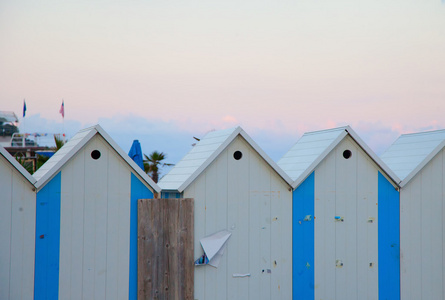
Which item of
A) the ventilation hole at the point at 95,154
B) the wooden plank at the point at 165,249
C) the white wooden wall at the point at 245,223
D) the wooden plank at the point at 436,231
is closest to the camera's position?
the ventilation hole at the point at 95,154

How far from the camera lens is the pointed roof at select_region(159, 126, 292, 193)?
35.1 feet

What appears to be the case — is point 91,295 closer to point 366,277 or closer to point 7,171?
point 7,171

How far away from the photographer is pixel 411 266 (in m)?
12.1

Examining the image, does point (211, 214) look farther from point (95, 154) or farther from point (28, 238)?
point (28, 238)

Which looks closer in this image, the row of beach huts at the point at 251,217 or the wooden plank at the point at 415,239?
the row of beach huts at the point at 251,217

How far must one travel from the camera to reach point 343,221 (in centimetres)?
1173

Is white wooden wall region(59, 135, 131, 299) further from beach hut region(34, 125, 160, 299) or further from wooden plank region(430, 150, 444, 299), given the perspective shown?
wooden plank region(430, 150, 444, 299)

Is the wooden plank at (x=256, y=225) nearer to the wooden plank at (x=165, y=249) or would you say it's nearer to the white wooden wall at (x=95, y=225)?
the wooden plank at (x=165, y=249)

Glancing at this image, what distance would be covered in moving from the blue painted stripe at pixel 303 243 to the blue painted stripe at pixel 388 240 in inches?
61.8

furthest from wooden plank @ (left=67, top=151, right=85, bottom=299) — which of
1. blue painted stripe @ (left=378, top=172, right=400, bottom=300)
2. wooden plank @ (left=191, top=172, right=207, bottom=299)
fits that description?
blue painted stripe @ (left=378, top=172, right=400, bottom=300)

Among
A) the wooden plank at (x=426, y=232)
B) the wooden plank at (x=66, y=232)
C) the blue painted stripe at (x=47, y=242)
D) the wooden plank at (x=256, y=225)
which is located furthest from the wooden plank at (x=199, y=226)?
the wooden plank at (x=426, y=232)

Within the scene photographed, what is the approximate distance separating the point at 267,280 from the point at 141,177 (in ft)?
10.4

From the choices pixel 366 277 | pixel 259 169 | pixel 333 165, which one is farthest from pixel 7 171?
pixel 366 277

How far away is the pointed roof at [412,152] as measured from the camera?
1218 centimetres
